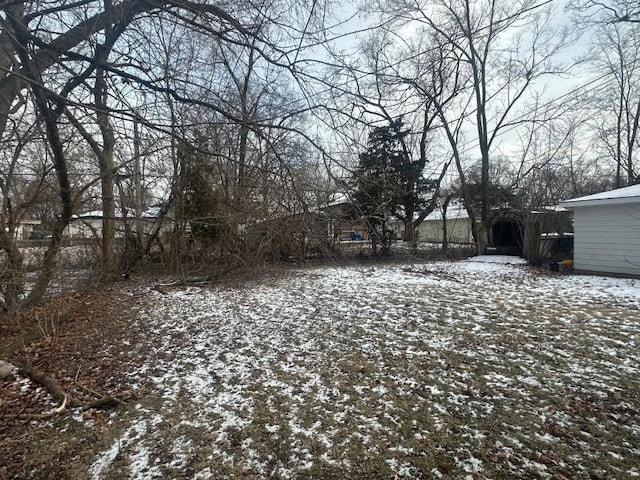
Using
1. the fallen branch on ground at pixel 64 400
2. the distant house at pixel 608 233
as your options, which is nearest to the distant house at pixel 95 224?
the fallen branch on ground at pixel 64 400

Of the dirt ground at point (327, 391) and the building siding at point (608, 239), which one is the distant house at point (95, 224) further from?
the building siding at point (608, 239)

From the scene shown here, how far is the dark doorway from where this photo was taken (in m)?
15.1

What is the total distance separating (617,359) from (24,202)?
26.4ft

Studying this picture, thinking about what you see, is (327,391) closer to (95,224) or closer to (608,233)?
(95,224)

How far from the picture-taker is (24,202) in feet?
16.6

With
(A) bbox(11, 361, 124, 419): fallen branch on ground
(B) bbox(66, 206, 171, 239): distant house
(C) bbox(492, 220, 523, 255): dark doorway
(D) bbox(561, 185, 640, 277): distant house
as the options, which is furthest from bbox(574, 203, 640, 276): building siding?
(A) bbox(11, 361, 124, 419): fallen branch on ground

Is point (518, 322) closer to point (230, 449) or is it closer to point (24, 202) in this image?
point (230, 449)

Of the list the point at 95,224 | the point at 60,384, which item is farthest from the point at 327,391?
the point at 95,224

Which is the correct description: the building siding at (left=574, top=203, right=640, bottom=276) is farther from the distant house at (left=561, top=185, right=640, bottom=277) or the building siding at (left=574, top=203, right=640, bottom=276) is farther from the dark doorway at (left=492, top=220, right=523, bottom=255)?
the dark doorway at (left=492, top=220, right=523, bottom=255)

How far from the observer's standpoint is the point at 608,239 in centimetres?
913

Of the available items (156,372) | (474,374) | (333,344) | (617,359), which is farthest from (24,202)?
(617,359)

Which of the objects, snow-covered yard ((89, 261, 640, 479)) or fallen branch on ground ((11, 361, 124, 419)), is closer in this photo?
snow-covered yard ((89, 261, 640, 479))

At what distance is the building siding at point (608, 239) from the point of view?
8.60 m

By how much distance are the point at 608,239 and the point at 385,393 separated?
31.7 ft
